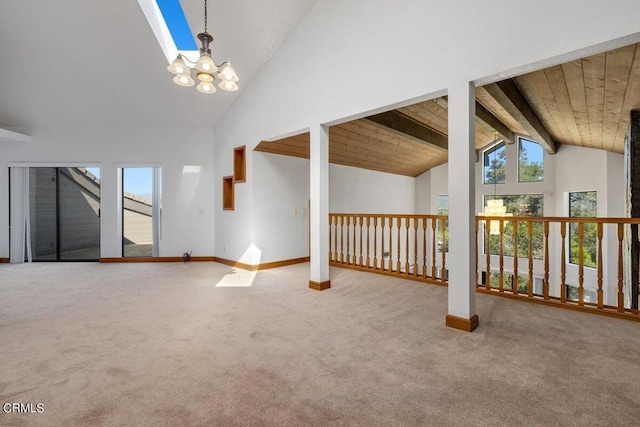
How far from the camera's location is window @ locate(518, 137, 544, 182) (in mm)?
8062

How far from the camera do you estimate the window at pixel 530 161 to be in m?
8.06

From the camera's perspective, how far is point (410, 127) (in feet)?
19.6

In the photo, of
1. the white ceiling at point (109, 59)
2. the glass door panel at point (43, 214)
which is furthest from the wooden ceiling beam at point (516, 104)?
the glass door panel at point (43, 214)

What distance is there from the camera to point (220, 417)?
1546mm

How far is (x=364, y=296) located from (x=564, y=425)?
7.35 ft

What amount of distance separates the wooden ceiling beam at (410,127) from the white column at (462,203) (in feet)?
7.88

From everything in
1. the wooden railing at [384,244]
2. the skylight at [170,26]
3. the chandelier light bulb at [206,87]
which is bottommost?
the wooden railing at [384,244]

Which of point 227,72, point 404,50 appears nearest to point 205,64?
point 227,72

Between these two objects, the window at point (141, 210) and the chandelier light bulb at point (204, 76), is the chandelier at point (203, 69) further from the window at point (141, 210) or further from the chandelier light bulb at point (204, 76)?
the window at point (141, 210)

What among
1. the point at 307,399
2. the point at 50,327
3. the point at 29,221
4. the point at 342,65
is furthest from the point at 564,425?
the point at 29,221

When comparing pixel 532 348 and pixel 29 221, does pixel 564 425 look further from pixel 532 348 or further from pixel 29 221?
pixel 29 221

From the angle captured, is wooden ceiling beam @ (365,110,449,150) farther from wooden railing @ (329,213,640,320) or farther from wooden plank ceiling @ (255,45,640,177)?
wooden railing @ (329,213,640,320)

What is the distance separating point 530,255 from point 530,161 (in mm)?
6241

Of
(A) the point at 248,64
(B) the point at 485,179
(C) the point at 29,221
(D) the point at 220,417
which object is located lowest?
(D) the point at 220,417
